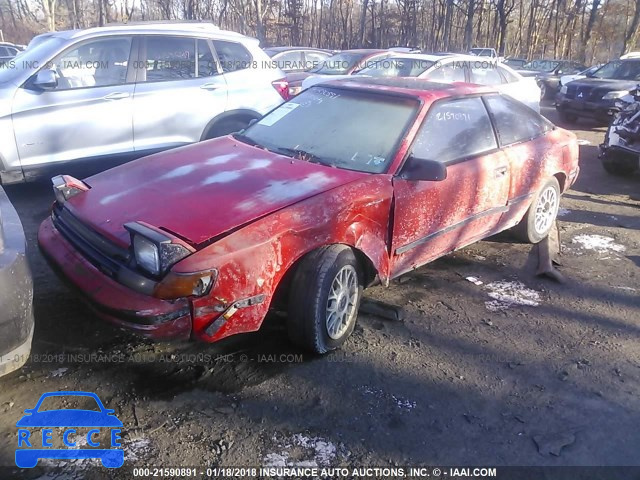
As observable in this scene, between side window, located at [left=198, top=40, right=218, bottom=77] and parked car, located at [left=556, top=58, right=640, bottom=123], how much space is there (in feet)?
28.5

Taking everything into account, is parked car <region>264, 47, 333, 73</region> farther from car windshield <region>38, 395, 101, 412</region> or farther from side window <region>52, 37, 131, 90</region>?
car windshield <region>38, 395, 101, 412</region>

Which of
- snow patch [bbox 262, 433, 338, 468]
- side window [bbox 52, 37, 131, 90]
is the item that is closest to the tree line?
side window [bbox 52, 37, 131, 90]

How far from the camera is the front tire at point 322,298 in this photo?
298 cm

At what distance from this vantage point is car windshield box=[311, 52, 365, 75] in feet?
38.2

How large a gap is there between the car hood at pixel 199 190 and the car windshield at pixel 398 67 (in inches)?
265

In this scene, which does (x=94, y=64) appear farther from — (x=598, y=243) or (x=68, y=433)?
(x=598, y=243)

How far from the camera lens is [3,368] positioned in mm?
2490

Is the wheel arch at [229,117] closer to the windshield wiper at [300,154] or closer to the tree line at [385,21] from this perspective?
the windshield wiper at [300,154]

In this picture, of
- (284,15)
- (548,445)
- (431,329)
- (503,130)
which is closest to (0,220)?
(431,329)

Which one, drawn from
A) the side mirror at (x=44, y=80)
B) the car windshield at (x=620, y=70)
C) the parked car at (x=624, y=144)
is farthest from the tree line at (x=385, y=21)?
the side mirror at (x=44, y=80)

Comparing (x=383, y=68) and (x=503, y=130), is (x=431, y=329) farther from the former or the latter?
(x=383, y=68)

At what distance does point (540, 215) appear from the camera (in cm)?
511

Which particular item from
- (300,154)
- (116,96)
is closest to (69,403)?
(300,154)

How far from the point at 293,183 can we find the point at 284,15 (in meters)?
39.2
